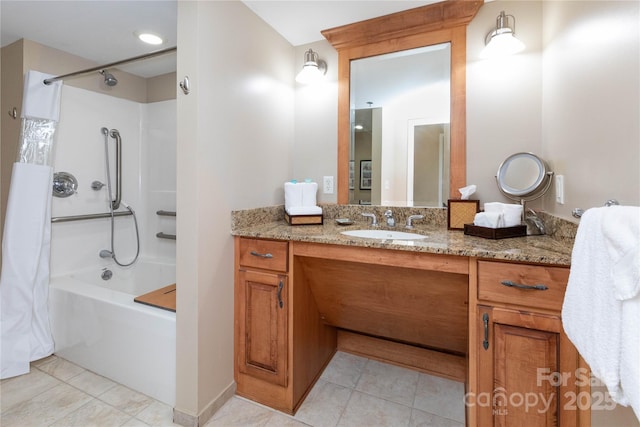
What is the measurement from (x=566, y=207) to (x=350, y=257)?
3.13ft

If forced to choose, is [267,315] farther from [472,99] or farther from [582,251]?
[472,99]

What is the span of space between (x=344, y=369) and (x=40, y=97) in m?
2.61

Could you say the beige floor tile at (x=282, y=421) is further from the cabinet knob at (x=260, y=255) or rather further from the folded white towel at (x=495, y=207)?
the folded white towel at (x=495, y=207)

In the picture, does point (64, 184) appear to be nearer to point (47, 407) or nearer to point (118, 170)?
point (118, 170)

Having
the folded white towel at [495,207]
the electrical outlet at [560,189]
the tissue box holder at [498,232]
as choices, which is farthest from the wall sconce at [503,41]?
the tissue box holder at [498,232]

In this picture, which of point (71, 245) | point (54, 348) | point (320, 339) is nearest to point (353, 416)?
point (320, 339)

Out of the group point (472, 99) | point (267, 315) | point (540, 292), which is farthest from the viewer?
point (472, 99)

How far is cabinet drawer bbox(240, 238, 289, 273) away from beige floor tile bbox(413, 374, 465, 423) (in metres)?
1.05

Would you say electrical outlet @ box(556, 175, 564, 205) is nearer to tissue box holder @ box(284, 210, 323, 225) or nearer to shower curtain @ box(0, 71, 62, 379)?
tissue box holder @ box(284, 210, 323, 225)

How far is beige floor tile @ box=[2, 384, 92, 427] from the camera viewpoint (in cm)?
139

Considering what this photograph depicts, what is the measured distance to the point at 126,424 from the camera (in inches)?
53.9

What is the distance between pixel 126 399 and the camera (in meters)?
1.53

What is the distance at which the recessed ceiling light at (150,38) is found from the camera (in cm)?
186

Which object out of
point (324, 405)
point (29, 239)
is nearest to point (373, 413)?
point (324, 405)
